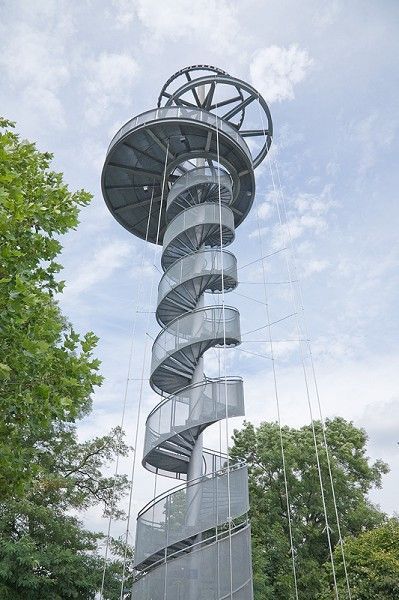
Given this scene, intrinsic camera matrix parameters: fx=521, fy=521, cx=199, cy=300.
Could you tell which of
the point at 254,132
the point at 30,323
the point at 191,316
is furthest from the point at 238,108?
the point at 30,323

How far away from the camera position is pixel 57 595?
12.2 m

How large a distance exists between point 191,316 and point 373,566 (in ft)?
27.3

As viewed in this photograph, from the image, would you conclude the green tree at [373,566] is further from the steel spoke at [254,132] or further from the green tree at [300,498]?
the steel spoke at [254,132]

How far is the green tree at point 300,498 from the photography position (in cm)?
1772

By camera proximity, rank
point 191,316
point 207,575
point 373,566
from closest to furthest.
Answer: point 207,575 → point 191,316 → point 373,566

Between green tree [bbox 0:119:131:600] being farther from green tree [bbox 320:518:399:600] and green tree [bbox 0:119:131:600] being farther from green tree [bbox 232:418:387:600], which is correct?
green tree [bbox 232:418:387:600]

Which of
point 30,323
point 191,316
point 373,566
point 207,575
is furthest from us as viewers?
point 373,566

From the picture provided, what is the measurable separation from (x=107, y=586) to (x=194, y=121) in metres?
11.9

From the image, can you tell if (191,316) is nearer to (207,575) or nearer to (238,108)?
(207,575)

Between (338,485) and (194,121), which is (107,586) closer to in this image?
(338,485)

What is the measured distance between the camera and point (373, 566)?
1344 centimetres

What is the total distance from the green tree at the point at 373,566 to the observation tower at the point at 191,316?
3.79 meters

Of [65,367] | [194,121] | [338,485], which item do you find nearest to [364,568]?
[338,485]

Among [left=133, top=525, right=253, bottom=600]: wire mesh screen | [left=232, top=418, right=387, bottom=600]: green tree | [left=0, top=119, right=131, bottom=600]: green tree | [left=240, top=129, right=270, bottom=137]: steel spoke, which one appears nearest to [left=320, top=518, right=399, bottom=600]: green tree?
[left=232, top=418, right=387, bottom=600]: green tree
